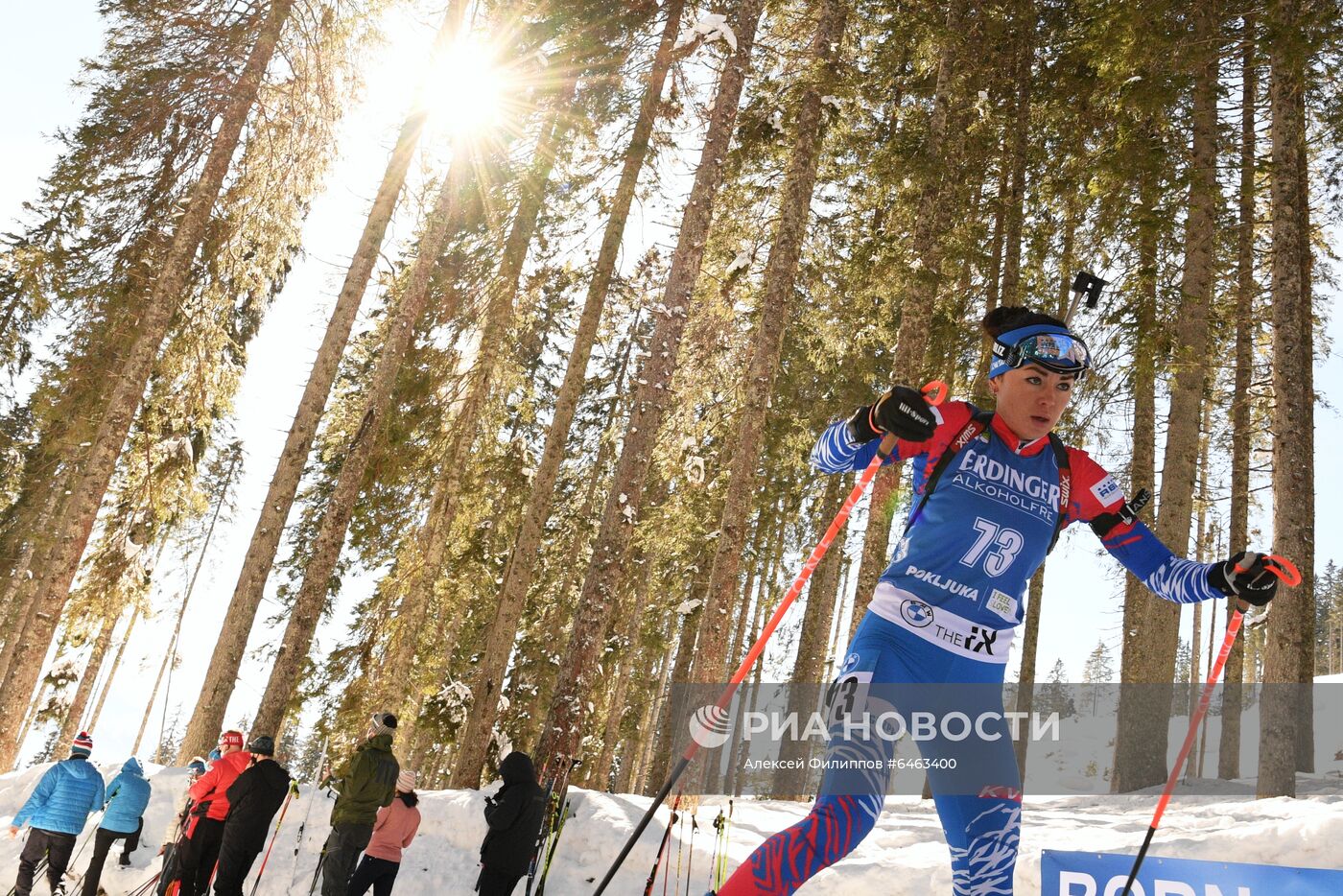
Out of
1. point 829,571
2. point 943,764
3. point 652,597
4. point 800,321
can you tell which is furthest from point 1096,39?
point 652,597

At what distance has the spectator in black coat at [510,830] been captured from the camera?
7.55m

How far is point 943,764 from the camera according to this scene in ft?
9.93

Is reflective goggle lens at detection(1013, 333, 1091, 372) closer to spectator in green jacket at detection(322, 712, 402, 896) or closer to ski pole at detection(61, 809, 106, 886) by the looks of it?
spectator in green jacket at detection(322, 712, 402, 896)

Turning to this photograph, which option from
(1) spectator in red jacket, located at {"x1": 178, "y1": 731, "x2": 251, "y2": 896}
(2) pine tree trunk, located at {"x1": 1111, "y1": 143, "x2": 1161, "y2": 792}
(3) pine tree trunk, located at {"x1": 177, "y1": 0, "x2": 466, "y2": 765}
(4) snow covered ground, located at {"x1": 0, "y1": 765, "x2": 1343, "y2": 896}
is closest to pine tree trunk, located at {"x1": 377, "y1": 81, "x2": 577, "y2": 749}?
(3) pine tree trunk, located at {"x1": 177, "y1": 0, "x2": 466, "y2": 765}

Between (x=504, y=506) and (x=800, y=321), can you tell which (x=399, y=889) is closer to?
(x=504, y=506)

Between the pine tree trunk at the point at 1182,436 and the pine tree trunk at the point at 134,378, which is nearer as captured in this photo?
the pine tree trunk at the point at 1182,436

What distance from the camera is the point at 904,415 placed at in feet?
10.1

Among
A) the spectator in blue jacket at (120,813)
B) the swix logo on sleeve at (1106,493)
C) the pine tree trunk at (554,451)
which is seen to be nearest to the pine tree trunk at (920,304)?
the pine tree trunk at (554,451)

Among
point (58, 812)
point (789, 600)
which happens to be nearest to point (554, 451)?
point (58, 812)

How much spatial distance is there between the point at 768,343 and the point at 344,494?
5.79 meters

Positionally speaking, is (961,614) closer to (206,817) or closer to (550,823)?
(550,823)

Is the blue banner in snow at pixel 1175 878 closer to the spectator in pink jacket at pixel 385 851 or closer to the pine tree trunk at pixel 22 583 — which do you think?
the spectator in pink jacket at pixel 385 851

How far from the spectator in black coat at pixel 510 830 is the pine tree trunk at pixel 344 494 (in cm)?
407

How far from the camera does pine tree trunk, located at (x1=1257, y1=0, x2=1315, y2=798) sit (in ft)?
29.7
